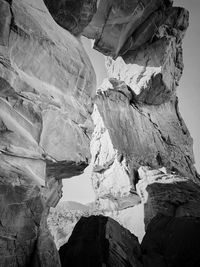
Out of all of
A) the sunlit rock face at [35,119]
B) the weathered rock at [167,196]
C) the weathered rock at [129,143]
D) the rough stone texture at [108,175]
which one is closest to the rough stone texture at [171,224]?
the weathered rock at [167,196]

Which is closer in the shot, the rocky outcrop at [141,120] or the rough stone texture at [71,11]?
the rough stone texture at [71,11]

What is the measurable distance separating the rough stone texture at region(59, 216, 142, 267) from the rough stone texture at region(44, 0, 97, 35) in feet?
36.8

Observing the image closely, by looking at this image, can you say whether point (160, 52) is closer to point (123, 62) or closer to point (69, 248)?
point (123, 62)

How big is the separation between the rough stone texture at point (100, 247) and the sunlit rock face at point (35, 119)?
1.83 meters

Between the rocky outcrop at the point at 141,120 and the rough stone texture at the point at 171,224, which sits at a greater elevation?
the rocky outcrop at the point at 141,120

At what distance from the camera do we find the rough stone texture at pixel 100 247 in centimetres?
882

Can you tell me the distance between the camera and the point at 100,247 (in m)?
9.24

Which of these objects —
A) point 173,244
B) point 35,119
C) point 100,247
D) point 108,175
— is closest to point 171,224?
point 173,244

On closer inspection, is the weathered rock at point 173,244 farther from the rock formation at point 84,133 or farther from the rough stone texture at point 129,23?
the rough stone texture at point 129,23

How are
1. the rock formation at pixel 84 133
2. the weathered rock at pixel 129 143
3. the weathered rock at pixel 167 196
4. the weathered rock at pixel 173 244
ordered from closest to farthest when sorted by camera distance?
the rock formation at pixel 84 133, the weathered rock at pixel 173 244, the weathered rock at pixel 167 196, the weathered rock at pixel 129 143

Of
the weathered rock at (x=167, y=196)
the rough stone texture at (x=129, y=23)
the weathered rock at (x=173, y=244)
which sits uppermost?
the rough stone texture at (x=129, y=23)

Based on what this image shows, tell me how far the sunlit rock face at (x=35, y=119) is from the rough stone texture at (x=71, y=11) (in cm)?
125

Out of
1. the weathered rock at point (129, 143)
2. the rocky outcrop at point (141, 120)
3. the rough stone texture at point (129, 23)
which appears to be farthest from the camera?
the rocky outcrop at point (141, 120)

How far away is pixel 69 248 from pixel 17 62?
828 centimetres
